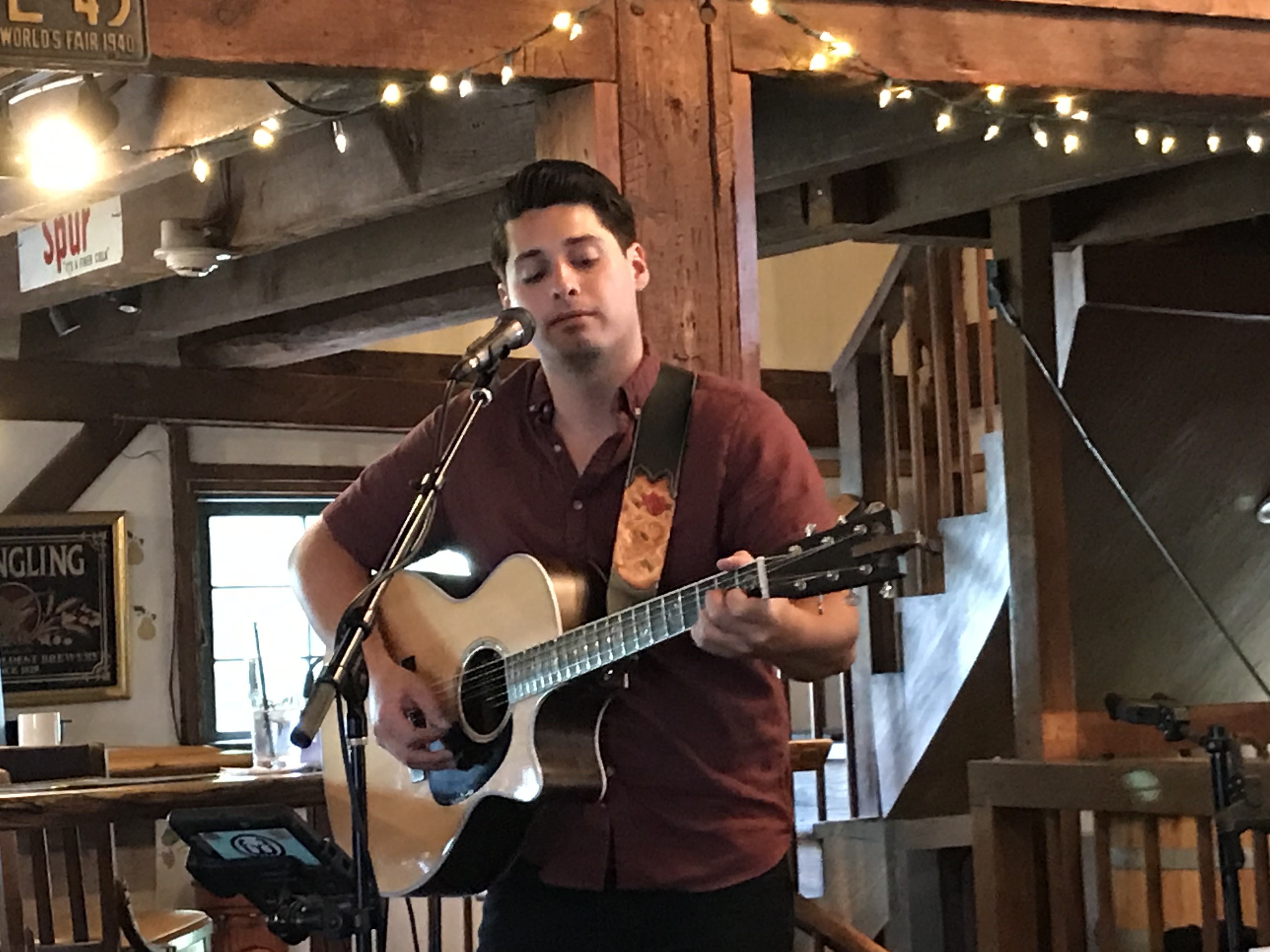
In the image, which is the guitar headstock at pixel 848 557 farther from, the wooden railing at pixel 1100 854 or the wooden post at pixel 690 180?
the wooden railing at pixel 1100 854

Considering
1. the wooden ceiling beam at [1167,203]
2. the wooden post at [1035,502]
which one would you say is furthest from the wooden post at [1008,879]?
the wooden ceiling beam at [1167,203]

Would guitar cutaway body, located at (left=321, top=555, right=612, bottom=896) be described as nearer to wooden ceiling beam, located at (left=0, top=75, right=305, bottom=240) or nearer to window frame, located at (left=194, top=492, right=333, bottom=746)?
wooden ceiling beam, located at (left=0, top=75, right=305, bottom=240)

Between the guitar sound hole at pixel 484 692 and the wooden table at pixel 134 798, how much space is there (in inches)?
39.8

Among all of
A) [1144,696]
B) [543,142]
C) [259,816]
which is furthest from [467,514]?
[1144,696]

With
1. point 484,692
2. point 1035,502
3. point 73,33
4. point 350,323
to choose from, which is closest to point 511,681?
point 484,692

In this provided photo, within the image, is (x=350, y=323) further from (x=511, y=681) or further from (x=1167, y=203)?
(x=511, y=681)

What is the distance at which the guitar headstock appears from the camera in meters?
1.85

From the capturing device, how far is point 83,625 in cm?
681

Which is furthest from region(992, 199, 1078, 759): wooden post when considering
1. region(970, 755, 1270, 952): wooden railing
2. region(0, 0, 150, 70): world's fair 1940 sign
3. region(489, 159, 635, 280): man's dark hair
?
region(0, 0, 150, 70): world's fair 1940 sign

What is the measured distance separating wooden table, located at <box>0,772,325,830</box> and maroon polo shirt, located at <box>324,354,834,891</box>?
4.09 feet

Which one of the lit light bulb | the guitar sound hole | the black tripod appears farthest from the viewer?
the lit light bulb

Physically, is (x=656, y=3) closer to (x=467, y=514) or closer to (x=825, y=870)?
(x=467, y=514)

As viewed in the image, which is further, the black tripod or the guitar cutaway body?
the black tripod

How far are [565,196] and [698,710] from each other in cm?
69
